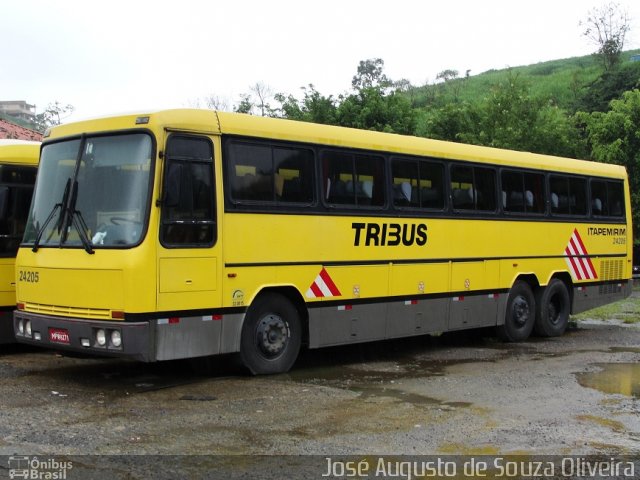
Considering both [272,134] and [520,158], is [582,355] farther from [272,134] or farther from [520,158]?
[272,134]

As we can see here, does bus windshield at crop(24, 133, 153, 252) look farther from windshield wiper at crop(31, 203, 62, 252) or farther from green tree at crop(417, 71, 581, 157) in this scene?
green tree at crop(417, 71, 581, 157)

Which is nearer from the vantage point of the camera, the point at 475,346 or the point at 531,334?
the point at 475,346

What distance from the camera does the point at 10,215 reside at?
11.6 m

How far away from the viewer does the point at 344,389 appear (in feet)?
32.0

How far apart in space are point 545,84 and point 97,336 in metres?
63.8

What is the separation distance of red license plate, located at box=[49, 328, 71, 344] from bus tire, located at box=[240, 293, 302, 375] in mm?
2026

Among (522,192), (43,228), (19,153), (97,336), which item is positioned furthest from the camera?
(522,192)

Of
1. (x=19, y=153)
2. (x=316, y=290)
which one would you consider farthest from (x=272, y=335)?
(x=19, y=153)

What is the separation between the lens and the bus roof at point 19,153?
1173 centimetres

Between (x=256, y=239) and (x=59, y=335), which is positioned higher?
(x=256, y=239)

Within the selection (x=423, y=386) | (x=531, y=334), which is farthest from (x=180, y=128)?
(x=531, y=334)

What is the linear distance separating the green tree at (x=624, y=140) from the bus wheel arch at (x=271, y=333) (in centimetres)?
1887

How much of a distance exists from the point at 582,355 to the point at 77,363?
7.40 m

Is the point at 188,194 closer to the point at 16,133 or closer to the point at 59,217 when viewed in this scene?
the point at 59,217
